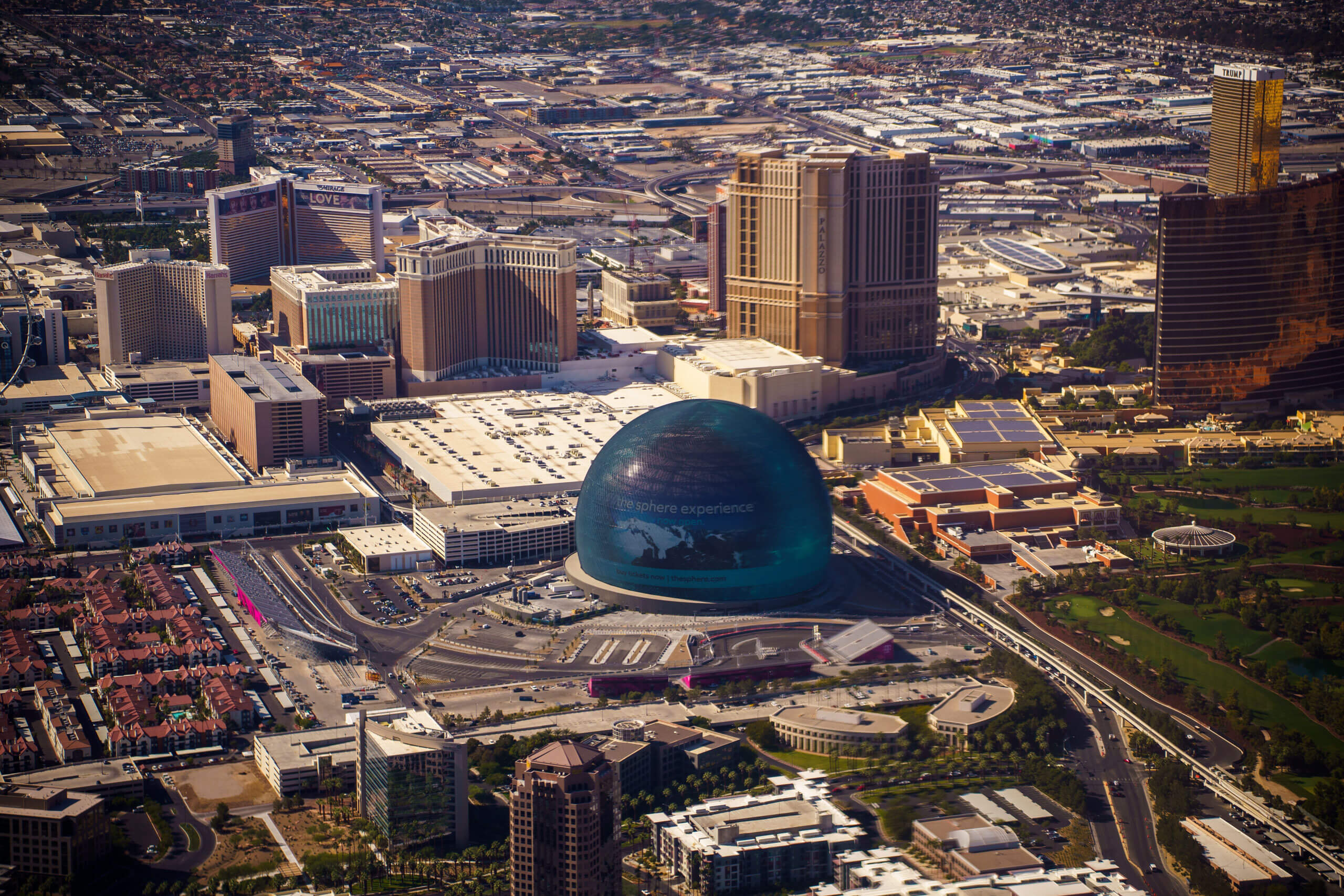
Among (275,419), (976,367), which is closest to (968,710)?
(275,419)

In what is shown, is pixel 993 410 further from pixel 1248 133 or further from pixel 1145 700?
pixel 1145 700

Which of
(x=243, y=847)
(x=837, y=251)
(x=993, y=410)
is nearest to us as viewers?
(x=243, y=847)

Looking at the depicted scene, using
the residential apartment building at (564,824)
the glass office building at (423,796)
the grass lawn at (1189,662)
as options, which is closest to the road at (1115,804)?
the grass lawn at (1189,662)

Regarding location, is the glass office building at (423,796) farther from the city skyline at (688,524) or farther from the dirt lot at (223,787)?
the dirt lot at (223,787)

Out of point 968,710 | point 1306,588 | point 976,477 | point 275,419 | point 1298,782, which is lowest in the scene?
point 1298,782

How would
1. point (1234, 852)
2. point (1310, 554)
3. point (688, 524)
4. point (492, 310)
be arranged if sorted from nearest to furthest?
point (1234, 852) < point (688, 524) < point (1310, 554) < point (492, 310)

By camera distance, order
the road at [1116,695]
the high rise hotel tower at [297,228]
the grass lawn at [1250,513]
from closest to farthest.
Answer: the road at [1116,695]
the grass lawn at [1250,513]
the high rise hotel tower at [297,228]

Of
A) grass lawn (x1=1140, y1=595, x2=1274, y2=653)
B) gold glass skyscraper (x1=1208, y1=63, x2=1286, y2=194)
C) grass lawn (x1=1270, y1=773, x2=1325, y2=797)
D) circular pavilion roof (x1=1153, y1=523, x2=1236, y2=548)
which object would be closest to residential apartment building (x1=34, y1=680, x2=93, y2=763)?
grass lawn (x1=1270, y1=773, x2=1325, y2=797)
